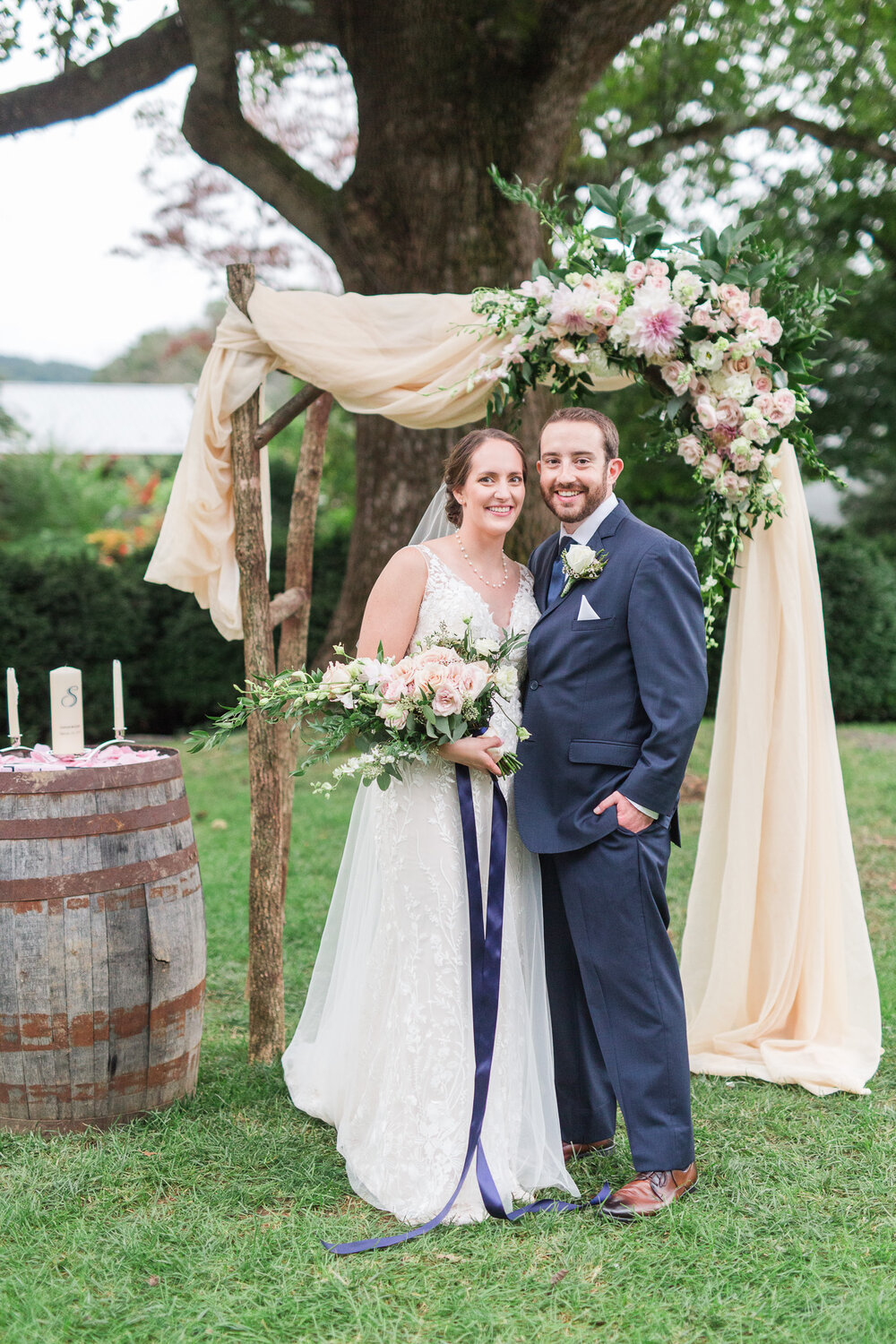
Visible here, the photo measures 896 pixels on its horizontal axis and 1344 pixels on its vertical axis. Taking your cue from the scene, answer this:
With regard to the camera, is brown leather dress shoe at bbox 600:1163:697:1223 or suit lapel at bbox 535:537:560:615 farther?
suit lapel at bbox 535:537:560:615

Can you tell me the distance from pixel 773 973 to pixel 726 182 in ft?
37.1

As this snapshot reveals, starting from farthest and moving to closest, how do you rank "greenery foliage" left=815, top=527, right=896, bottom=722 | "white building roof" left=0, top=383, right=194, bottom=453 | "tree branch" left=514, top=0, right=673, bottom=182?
"white building roof" left=0, top=383, right=194, bottom=453 < "greenery foliage" left=815, top=527, right=896, bottom=722 < "tree branch" left=514, top=0, right=673, bottom=182

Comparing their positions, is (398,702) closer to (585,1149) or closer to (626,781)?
(626,781)

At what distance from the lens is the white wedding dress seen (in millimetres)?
3105

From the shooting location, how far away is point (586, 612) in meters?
3.15

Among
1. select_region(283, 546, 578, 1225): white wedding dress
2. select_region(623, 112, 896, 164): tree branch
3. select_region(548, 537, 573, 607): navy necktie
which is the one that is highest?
select_region(623, 112, 896, 164): tree branch

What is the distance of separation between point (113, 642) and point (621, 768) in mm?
8855

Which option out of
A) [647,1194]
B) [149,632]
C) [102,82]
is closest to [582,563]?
[647,1194]

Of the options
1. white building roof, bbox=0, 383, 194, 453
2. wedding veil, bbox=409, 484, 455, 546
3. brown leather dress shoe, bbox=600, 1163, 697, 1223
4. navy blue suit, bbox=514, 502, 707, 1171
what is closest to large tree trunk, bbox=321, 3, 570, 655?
wedding veil, bbox=409, 484, 455, 546

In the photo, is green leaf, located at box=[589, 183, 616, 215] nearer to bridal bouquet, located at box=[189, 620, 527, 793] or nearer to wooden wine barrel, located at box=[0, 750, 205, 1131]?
bridal bouquet, located at box=[189, 620, 527, 793]

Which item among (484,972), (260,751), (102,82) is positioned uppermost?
(102,82)

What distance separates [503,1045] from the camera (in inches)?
127

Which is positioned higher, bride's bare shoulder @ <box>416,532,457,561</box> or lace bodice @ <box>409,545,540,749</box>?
bride's bare shoulder @ <box>416,532,457,561</box>

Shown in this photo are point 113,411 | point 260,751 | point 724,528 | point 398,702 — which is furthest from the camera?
point 113,411
